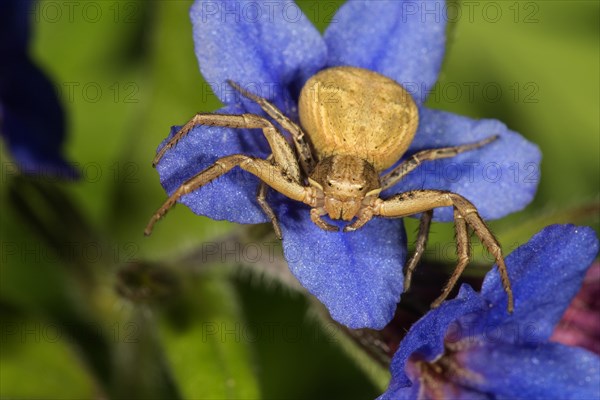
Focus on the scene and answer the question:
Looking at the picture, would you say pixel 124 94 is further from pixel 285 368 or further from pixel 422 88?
pixel 422 88

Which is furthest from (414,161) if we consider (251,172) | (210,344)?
(210,344)

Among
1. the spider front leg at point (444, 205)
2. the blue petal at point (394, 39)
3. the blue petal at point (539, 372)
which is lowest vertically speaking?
the blue petal at point (539, 372)

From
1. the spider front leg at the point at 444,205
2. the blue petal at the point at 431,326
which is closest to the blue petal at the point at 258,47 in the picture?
the spider front leg at the point at 444,205

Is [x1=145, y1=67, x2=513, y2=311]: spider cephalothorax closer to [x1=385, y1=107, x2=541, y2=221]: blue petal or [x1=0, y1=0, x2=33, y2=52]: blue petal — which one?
[x1=385, y1=107, x2=541, y2=221]: blue petal

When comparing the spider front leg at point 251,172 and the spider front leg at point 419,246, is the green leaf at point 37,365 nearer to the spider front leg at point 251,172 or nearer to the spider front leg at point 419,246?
the spider front leg at point 251,172

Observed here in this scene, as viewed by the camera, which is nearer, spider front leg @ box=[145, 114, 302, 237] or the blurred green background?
spider front leg @ box=[145, 114, 302, 237]

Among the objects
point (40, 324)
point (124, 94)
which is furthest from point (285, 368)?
point (124, 94)

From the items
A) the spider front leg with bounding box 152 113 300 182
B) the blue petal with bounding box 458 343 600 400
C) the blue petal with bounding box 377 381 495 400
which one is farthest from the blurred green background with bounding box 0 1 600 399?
the spider front leg with bounding box 152 113 300 182
